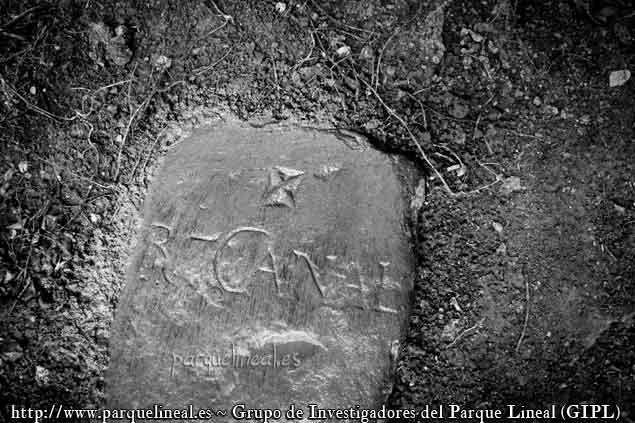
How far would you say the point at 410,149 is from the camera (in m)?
1.96

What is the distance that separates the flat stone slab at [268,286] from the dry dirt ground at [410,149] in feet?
0.72

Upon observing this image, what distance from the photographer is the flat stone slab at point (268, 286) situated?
1641mm

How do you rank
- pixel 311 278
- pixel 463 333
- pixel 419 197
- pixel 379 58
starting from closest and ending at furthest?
pixel 311 278, pixel 419 197, pixel 463 333, pixel 379 58

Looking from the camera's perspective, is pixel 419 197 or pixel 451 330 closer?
pixel 419 197

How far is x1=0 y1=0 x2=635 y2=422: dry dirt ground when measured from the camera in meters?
1.91

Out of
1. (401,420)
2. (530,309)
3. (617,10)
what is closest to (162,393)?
(401,420)

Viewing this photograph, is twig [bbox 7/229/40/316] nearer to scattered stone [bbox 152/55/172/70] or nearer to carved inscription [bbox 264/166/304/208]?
scattered stone [bbox 152/55/172/70]

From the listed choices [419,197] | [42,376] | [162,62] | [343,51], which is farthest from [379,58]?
[42,376]

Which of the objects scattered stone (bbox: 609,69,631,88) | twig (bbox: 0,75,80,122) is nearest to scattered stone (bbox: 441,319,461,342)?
scattered stone (bbox: 609,69,631,88)

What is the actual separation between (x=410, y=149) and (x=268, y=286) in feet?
2.40

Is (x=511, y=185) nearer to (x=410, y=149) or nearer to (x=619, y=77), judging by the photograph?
(x=410, y=149)

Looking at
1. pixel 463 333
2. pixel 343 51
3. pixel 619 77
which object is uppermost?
pixel 343 51

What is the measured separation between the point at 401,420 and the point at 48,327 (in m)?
1.32

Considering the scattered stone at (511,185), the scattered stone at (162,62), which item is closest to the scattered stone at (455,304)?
the scattered stone at (511,185)
